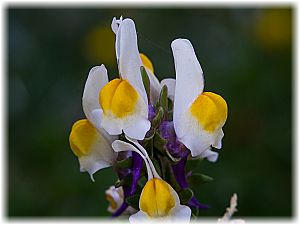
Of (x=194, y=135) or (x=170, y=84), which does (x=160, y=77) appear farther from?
(x=194, y=135)

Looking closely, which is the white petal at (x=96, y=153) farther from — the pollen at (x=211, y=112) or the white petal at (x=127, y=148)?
the pollen at (x=211, y=112)

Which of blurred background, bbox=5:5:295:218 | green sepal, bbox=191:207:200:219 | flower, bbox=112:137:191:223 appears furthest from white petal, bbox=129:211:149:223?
blurred background, bbox=5:5:295:218

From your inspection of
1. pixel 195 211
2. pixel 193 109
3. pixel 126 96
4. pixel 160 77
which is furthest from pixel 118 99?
pixel 160 77

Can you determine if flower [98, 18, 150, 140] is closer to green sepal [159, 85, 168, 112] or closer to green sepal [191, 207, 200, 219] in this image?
green sepal [159, 85, 168, 112]

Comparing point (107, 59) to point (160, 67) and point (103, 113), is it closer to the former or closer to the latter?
point (160, 67)

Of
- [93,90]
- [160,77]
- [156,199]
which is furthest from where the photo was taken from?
[160,77]

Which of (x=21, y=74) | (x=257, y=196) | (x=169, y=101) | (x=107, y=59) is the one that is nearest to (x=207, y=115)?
(x=169, y=101)
